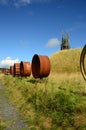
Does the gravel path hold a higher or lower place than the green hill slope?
lower

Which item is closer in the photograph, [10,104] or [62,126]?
[62,126]

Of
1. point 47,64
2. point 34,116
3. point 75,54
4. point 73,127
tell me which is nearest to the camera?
point 73,127

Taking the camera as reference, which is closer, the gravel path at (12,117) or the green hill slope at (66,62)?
the gravel path at (12,117)

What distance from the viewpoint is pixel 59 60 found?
2335 inches

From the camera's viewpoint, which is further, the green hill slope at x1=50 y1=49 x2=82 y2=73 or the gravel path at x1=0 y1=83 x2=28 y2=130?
the green hill slope at x1=50 y1=49 x2=82 y2=73

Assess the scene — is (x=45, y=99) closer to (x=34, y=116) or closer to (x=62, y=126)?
(x=34, y=116)

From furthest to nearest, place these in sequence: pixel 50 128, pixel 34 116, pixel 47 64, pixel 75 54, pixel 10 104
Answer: pixel 75 54 → pixel 47 64 → pixel 10 104 → pixel 34 116 → pixel 50 128

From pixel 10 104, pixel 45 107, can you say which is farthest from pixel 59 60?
pixel 45 107

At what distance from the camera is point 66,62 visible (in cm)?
5603

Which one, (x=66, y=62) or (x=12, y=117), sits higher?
(x=66, y=62)

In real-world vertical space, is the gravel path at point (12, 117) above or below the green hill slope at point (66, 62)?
below

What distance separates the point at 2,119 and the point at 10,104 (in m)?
3.96

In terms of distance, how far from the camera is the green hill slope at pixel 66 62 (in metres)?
51.1

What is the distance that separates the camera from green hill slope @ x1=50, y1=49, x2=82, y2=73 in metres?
51.1
